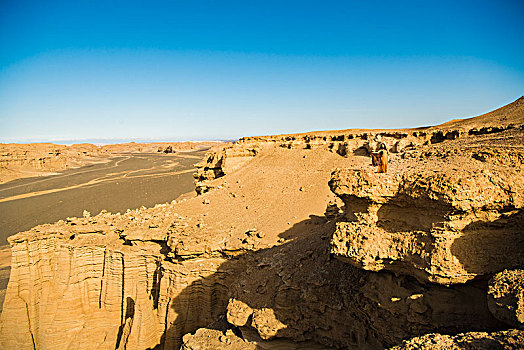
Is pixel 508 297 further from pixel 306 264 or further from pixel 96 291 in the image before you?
pixel 96 291

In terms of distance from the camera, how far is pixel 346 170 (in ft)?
18.0

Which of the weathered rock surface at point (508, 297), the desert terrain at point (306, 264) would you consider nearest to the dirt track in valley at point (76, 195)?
the desert terrain at point (306, 264)

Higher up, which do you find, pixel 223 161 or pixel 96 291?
pixel 223 161

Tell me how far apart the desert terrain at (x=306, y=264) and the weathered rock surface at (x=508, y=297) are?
2 centimetres

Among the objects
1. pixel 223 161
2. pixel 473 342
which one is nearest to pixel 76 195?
pixel 223 161

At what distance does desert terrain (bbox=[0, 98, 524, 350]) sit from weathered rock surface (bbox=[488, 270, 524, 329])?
2 centimetres

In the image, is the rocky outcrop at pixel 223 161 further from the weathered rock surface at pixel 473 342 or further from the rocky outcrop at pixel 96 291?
the weathered rock surface at pixel 473 342

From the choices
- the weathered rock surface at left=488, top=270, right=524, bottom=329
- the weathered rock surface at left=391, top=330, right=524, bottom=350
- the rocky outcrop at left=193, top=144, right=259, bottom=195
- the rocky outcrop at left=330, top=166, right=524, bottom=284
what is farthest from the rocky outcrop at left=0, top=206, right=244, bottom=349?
the rocky outcrop at left=193, top=144, right=259, bottom=195

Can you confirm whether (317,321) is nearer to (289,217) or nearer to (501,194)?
(501,194)

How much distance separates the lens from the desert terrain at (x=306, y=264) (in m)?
4.40

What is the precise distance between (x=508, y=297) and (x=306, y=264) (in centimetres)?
459

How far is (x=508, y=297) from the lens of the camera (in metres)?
3.49

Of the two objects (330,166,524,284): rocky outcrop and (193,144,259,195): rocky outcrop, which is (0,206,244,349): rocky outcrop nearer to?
(330,166,524,284): rocky outcrop

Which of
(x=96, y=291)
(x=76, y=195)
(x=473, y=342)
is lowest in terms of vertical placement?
(x=76, y=195)
